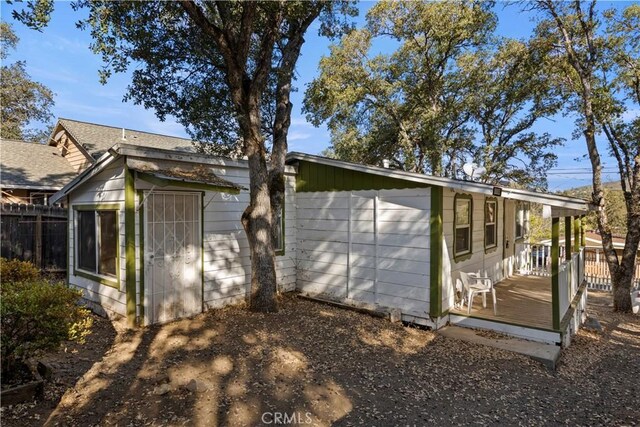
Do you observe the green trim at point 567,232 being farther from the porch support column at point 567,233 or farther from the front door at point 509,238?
the front door at point 509,238

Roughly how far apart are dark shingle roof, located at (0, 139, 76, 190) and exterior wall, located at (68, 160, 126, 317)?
8204 mm

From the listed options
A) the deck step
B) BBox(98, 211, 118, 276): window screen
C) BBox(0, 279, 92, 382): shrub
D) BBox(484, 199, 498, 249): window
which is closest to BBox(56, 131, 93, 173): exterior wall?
BBox(98, 211, 118, 276): window screen

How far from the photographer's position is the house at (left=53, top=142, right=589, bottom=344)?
5711 mm

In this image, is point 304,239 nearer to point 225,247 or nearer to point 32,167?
point 225,247

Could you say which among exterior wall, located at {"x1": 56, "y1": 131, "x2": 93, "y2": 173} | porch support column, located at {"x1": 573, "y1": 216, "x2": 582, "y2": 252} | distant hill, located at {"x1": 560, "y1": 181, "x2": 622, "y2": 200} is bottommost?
porch support column, located at {"x1": 573, "y1": 216, "x2": 582, "y2": 252}

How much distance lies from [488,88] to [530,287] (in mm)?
9139

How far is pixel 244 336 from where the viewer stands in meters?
5.30

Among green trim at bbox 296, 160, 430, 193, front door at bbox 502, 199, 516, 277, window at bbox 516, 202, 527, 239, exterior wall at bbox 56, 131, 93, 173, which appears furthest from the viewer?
exterior wall at bbox 56, 131, 93, 173

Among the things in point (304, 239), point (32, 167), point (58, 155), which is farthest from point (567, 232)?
point (58, 155)

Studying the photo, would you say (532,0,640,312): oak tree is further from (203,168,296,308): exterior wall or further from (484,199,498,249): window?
(203,168,296,308): exterior wall

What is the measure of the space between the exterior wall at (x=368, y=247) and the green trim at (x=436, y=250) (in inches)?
3.1

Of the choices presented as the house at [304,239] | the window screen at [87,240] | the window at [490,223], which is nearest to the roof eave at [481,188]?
the house at [304,239]

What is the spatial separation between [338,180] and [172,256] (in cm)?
358

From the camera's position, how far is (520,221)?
12.0 meters
